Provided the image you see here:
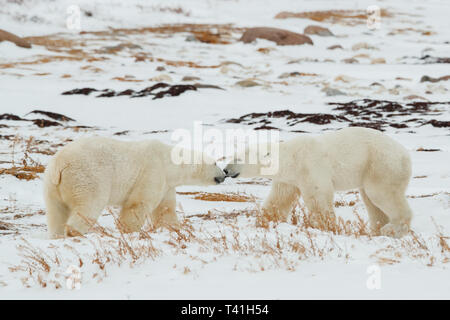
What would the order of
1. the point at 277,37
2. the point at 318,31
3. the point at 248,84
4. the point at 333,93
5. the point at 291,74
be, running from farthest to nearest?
the point at 318,31, the point at 277,37, the point at 291,74, the point at 248,84, the point at 333,93

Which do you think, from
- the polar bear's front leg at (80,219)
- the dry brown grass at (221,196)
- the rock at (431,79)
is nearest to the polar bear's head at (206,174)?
the polar bear's front leg at (80,219)

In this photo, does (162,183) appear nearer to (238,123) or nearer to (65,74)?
(238,123)

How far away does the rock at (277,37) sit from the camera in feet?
109

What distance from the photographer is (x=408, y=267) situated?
3607 millimetres

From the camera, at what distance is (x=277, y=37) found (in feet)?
110

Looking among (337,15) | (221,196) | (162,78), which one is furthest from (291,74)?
(337,15)

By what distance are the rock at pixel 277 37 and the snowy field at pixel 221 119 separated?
76 cm

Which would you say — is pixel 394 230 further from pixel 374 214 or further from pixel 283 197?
pixel 283 197

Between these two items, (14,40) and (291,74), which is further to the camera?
(14,40)

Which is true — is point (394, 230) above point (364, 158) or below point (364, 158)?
→ below

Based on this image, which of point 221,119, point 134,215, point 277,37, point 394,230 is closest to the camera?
point 134,215

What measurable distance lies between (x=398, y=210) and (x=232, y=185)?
3991 millimetres

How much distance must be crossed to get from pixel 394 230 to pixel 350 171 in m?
0.72

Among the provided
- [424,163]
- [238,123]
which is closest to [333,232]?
[424,163]
